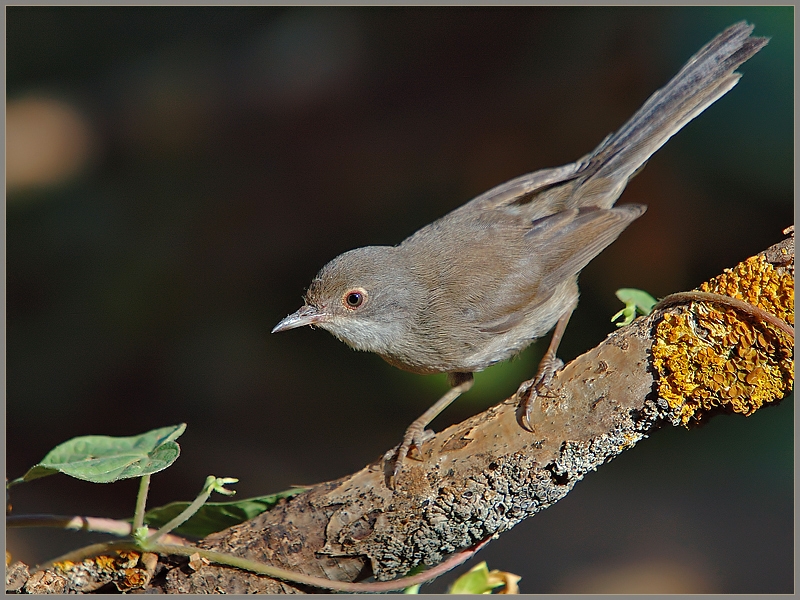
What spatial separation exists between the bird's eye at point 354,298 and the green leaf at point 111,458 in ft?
3.55

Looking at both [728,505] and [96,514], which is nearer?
[728,505]

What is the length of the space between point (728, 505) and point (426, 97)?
463 cm

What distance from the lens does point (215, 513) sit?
2.60m

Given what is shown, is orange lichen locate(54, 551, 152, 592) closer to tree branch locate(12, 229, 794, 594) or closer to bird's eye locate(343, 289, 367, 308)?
tree branch locate(12, 229, 794, 594)

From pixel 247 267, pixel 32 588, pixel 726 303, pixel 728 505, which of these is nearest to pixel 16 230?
pixel 247 267

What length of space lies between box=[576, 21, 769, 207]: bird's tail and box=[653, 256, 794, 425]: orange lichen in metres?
1.54

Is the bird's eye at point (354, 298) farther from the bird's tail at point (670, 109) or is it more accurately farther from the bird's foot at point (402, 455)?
the bird's tail at point (670, 109)

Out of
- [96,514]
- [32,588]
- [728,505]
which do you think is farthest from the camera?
[96,514]

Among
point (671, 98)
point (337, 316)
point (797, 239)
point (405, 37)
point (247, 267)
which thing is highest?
point (405, 37)

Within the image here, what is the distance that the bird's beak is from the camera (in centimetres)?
336

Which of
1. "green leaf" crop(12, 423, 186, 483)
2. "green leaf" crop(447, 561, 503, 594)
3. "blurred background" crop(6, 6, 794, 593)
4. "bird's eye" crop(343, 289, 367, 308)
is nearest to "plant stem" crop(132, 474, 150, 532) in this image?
"green leaf" crop(12, 423, 186, 483)

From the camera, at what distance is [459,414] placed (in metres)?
6.20

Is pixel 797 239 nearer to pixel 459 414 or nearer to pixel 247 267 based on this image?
pixel 459 414

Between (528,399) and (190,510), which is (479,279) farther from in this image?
(190,510)
